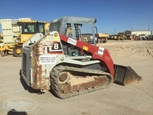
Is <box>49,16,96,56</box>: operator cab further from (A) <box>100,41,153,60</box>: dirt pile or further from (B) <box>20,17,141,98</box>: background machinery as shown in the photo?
(A) <box>100,41,153,60</box>: dirt pile

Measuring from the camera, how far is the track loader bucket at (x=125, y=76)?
6.42m

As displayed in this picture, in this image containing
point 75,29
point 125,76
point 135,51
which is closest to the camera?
point 75,29

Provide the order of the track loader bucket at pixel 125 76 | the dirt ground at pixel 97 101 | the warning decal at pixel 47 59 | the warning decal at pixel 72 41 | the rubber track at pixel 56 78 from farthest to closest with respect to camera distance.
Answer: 1. the track loader bucket at pixel 125 76
2. the warning decal at pixel 72 41
3. the rubber track at pixel 56 78
4. the warning decal at pixel 47 59
5. the dirt ground at pixel 97 101

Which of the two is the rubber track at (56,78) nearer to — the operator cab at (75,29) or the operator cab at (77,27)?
the operator cab at (75,29)

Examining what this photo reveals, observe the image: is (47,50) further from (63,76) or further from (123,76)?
(123,76)

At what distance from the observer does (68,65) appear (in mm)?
5289

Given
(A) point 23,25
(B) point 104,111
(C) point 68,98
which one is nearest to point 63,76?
(C) point 68,98

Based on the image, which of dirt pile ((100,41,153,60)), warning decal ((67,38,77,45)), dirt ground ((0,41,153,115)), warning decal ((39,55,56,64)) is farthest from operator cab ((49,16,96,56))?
dirt pile ((100,41,153,60))

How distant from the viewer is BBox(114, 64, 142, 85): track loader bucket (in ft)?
21.1

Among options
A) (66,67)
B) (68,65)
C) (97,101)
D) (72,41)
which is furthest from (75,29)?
(97,101)

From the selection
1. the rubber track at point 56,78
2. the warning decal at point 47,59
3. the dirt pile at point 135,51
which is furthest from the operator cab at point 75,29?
the dirt pile at point 135,51

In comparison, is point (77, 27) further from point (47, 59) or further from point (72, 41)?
point (47, 59)

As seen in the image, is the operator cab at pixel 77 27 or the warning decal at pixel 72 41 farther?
the operator cab at pixel 77 27

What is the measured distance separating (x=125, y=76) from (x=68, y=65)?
2.25 meters
